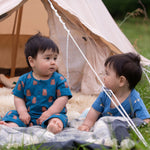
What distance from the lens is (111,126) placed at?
6.09 feet

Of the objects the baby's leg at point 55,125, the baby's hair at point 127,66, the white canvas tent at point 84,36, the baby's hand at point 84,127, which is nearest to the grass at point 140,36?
the white canvas tent at point 84,36

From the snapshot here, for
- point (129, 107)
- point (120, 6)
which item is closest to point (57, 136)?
point (129, 107)

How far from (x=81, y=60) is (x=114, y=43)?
2.68ft

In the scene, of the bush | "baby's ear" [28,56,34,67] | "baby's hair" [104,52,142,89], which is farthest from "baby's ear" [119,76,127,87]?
the bush

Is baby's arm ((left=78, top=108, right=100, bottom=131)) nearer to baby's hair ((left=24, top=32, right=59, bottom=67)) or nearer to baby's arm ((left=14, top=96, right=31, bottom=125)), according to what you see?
baby's arm ((left=14, top=96, right=31, bottom=125))

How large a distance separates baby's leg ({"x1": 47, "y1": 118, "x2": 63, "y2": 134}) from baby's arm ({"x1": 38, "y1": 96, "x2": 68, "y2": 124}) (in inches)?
2.9

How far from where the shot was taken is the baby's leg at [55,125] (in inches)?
78.5

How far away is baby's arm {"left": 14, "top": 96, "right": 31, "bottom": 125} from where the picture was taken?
84.6 inches

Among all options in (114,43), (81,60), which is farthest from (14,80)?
(114,43)

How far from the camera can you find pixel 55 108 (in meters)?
2.14

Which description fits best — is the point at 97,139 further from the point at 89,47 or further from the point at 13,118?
the point at 89,47

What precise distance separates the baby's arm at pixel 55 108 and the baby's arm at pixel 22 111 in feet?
0.28

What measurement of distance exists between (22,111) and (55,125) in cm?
31

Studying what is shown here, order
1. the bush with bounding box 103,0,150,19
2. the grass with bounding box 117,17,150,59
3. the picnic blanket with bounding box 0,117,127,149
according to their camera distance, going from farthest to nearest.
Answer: the bush with bounding box 103,0,150,19 → the grass with bounding box 117,17,150,59 → the picnic blanket with bounding box 0,117,127,149
